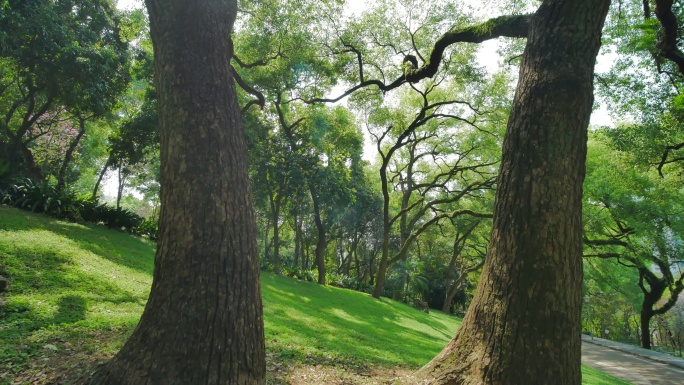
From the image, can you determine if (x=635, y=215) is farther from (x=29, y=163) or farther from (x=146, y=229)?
(x=29, y=163)

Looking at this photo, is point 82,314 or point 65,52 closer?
point 82,314

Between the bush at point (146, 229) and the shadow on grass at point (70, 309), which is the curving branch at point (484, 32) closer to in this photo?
the shadow on grass at point (70, 309)

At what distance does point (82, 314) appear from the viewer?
5.20m

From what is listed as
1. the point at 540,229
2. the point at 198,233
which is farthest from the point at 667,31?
the point at 198,233

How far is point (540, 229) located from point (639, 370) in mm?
17317

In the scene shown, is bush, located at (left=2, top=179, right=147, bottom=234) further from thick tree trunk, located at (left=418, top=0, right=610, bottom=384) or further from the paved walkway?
the paved walkway

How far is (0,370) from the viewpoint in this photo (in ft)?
10.8

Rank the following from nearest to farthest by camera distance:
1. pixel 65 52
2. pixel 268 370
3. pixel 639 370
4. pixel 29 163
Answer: pixel 268 370
pixel 65 52
pixel 639 370
pixel 29 163

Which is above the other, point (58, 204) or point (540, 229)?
point (540, 229)

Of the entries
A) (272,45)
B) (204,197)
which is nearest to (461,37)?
(204,197)

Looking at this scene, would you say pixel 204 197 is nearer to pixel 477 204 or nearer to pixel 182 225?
pixel 182 225

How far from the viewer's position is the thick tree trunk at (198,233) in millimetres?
2461

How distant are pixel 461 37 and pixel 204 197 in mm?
4322

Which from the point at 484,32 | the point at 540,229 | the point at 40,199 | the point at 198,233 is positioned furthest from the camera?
the point at 40,199
